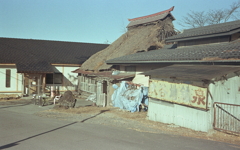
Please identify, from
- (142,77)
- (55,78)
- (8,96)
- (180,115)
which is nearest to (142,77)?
(142,77)

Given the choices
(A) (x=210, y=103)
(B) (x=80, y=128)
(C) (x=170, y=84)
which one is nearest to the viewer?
(A) (x=210, y=103)

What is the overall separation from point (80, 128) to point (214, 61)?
21.0 ft

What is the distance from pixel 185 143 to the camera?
7.77 meters

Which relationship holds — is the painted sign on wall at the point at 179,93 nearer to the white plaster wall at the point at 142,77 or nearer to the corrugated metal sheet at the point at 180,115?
the corrugated metal sheet at the point at 180,115

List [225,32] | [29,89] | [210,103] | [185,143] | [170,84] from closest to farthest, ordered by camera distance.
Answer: [185,143], [210,103], [170,84], [225,32], [29,89]

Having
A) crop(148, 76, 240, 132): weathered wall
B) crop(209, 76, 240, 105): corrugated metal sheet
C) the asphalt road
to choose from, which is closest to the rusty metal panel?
crop(148, 76, 240, 132): weathered wall

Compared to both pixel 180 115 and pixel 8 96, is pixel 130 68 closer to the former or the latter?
pixel 180 115

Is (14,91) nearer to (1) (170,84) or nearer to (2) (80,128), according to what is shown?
(2) (80,128)

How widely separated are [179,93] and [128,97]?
4583 mm

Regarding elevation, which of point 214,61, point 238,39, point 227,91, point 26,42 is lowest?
point 227,91

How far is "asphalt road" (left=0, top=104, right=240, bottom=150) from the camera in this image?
725 cm

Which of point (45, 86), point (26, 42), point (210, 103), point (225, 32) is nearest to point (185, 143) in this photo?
point (210, 103)

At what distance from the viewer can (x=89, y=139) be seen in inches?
319

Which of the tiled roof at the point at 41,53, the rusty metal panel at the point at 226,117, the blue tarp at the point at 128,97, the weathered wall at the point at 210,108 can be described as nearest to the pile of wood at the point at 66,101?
the blue tarp at the point at 128,97
